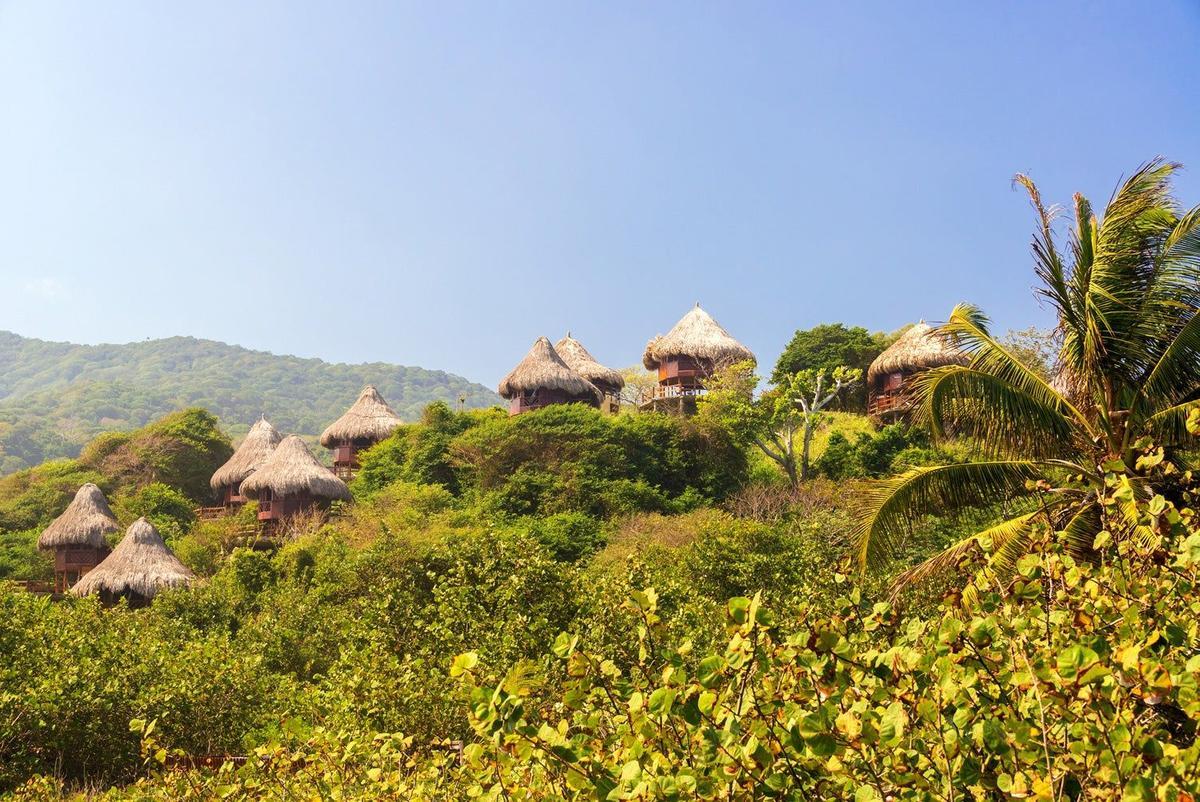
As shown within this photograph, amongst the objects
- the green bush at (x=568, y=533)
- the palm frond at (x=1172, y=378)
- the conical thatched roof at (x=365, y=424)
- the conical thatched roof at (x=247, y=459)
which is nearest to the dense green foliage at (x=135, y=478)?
the conical thatched roof at (x=247, y=459)

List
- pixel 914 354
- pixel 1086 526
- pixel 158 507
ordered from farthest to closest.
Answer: pixel 158 507, pixel 914 354, pixel 1086 526

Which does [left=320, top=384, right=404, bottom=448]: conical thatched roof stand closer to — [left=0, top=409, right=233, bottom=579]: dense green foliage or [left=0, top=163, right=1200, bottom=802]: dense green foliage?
[left=0, top=409, right=233, bottom=579]: dense green foliage

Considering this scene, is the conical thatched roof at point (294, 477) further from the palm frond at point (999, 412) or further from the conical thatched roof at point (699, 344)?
the palm frond at point (999, 412)

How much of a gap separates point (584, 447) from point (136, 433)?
17604mm

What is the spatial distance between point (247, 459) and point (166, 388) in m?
88.5

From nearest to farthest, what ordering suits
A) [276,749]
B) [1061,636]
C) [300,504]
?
[1061,636]
[276,749]
[300,504]

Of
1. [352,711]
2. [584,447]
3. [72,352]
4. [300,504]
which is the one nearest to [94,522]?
[300,504]

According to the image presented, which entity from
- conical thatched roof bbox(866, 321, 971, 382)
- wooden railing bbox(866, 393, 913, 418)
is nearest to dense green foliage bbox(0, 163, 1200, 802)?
wooden railing bbox(866, 393, 913, 418)

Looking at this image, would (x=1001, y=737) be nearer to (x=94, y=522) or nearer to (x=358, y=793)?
(x=358, y=793)

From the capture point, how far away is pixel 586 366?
3747cm

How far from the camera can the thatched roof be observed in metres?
32.8

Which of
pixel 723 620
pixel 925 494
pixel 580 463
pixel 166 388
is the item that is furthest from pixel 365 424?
pixel 166 388

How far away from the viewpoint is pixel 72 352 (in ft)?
467

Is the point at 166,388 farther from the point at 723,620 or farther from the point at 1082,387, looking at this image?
the point at 1082,387
